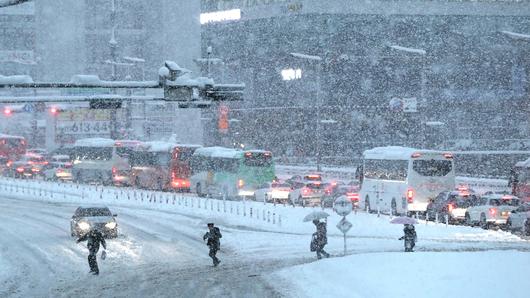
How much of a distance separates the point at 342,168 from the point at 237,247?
165 feet

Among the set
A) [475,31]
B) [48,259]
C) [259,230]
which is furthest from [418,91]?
[48,259]

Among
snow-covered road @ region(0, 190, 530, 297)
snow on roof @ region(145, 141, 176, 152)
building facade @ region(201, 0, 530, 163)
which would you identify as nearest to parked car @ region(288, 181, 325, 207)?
snow-covered road @ region(0, 190, 530, 297)

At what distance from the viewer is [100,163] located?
6888 centimetres

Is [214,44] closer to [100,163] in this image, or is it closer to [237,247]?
[100,163]

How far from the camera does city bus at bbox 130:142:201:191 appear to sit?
60062 millimetres

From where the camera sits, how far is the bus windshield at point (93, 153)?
68.0 meters

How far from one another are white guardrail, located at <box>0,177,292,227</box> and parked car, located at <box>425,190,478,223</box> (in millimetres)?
7591

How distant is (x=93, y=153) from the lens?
68.6m

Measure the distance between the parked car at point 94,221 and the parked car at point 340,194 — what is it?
57.8ft

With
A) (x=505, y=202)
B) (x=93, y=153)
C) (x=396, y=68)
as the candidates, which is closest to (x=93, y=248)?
(x=505, y=202)

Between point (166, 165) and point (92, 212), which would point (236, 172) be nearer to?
point (166, 165)

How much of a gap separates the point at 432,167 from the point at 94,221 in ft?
61.4

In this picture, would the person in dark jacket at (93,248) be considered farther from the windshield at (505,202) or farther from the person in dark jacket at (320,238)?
the windshield at (505,202)

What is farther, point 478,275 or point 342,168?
point 342,168
